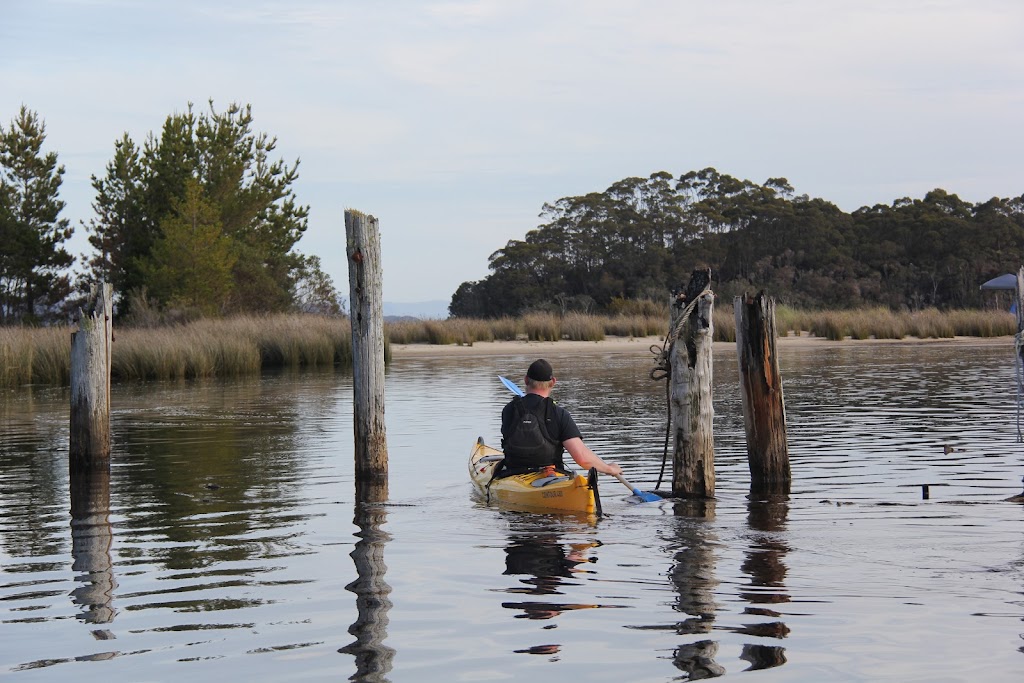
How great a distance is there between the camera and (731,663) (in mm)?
6020

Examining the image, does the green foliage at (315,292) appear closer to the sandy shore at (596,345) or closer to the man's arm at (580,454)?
the sandy shore at (596,345)

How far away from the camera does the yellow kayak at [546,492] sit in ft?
33.9

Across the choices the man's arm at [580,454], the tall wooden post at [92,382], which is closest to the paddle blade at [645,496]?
the man's arm at [580,454]

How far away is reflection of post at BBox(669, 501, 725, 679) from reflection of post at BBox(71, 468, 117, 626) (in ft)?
10.8

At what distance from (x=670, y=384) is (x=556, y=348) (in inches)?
1299

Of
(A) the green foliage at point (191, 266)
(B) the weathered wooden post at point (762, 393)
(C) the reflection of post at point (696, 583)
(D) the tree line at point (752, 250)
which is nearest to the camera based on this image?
(C) the reflection of post at point (696, 583)

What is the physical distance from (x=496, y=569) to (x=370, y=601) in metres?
1.22

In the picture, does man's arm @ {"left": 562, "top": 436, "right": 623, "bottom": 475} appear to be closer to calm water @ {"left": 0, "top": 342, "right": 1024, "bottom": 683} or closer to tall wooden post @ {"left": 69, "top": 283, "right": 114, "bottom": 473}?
calm water @ {"left": 0, "top": 342, "right": 1024, "bottom": 683}

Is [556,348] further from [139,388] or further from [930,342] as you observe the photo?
[139,388]

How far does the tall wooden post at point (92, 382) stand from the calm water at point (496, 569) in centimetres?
48

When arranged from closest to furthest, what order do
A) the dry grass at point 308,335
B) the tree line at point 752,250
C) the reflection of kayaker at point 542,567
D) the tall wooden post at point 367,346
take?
the reflection of kayaker at point 542,567 < the tall wooden post at point 367,346 < the dry grass at point 308,335 < the tree line at point 752,250

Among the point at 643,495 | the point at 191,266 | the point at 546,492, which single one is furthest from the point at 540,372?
the point at 191,266

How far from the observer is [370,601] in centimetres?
757

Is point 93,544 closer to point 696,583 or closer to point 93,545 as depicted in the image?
point 93,545
